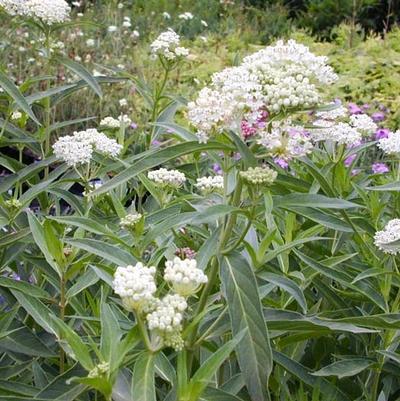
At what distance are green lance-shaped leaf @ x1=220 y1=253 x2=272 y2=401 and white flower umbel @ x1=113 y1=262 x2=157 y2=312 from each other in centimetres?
19

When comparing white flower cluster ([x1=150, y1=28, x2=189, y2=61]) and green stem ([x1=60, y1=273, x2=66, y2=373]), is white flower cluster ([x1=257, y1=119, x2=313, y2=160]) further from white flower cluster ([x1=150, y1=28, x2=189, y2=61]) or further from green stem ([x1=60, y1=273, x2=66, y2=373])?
white flower cluster ([x1=150, y1=28, x2=189, y2=61])

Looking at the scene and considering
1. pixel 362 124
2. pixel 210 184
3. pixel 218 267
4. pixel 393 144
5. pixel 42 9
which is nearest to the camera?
pixel 218 267

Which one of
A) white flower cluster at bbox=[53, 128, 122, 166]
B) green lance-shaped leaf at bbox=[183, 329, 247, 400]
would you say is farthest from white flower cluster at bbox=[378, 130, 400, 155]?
green lance-shaped leaf at bbox=[183, 329, 247, 400]

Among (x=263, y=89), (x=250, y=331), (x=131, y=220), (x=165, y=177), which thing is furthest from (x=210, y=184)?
(x=250, y=331)

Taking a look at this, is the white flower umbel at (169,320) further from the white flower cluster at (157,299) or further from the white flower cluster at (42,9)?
the white flower cluster at (42,9)

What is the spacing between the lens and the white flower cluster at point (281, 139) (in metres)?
1.41

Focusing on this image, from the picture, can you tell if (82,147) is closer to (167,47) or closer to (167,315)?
(167,47)

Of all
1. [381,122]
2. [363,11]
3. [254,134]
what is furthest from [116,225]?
[363,11]

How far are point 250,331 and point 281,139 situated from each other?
1.14ft

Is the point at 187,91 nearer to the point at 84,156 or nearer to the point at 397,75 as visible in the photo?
the point at 397,75

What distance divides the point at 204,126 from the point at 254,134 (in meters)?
0.10

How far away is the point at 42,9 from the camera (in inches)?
96.1

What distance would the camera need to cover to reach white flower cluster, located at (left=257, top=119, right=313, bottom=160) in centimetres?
141

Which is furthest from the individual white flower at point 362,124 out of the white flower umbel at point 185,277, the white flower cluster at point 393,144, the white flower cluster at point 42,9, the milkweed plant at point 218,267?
the white flower umbel at point 185,277
